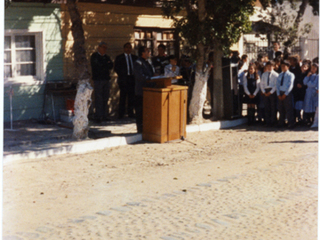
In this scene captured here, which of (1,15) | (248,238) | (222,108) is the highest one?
(1,15)

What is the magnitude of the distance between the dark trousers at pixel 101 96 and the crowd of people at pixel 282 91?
3.85m

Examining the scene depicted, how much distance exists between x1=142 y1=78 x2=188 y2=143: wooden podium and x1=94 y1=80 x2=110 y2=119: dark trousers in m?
2.59

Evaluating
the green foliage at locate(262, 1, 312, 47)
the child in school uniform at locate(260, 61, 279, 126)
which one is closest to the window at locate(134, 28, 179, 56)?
the green foliage at locate(262, 1, 312, 47)

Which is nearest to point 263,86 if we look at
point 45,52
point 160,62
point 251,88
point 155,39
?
point 251,88

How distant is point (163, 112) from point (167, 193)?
13.3 ft

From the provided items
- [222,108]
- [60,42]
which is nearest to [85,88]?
[60,42]

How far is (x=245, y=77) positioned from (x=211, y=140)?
2.98 meters

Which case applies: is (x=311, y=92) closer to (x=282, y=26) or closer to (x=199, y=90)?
(x=199, y=90)

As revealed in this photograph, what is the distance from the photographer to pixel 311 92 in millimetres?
13969

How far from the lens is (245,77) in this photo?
14508 millimetres

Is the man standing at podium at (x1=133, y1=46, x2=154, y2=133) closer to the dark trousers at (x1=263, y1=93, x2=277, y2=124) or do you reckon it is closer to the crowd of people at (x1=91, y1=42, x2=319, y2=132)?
the crowd of people at (x1=91, y1=42, x2=319, y2=132)

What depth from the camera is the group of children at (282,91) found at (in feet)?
45.3

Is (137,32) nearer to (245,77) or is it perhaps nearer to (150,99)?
(245,77)

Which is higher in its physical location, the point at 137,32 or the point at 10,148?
the point at 137,32
